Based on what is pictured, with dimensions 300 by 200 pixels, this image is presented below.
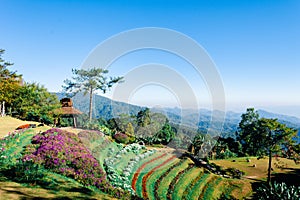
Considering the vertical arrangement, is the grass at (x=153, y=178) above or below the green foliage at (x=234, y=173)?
above

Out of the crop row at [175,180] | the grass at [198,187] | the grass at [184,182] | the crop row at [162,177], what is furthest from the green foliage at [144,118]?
the grass at [198,187]

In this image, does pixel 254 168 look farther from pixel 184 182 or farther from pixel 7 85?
pixel 7 85

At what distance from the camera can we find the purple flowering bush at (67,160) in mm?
9586

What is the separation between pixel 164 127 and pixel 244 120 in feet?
54.5

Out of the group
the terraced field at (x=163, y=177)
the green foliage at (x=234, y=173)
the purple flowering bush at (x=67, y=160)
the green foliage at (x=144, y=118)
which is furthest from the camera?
the green foliage at (x=144, y=118)

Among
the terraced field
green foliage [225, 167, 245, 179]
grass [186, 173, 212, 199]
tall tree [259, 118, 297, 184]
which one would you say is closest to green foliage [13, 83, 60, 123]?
the terraced field

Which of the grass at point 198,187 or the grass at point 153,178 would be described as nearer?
the grass at point 153,178

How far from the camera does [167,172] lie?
45.7 feet

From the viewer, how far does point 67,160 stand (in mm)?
10523

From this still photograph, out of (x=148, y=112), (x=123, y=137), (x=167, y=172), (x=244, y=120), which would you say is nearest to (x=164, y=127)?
(x=148, y=112)

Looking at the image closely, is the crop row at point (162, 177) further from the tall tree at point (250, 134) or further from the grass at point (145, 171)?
the tall tree at point (250, 134)

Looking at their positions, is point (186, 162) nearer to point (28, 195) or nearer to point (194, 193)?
point (194, 193)

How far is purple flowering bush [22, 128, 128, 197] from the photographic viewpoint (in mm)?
9586

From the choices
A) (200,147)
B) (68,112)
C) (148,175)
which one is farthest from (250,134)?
(68,112)
